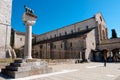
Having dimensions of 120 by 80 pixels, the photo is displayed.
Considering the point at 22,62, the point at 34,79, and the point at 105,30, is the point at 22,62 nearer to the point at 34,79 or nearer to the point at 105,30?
the point at 34,79

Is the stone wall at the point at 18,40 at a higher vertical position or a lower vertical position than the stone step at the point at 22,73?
higher

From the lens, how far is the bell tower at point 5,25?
23.6 metres

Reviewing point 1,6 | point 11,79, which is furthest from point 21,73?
point 1,6

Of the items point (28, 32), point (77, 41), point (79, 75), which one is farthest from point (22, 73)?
point (77, 41)

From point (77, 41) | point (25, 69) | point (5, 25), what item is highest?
point (5, 25)

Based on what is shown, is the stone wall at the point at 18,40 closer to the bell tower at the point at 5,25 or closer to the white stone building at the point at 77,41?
the white stone building at the point at 77,41

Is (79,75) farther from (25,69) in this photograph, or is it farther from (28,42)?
(28,42)

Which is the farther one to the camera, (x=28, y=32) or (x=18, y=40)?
(x=18, y=40)

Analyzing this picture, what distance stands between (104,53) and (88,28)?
327 inches

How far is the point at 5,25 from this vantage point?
962 inches

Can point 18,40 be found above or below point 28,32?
above

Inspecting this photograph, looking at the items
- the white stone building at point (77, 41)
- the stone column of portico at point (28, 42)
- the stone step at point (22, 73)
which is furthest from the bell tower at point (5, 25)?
the stone step at point (22, 73)

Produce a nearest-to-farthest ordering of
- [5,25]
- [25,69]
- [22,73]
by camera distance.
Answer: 1. [22,73]
2. [25,69]
3. [5,25]

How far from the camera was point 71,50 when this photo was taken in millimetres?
33188
